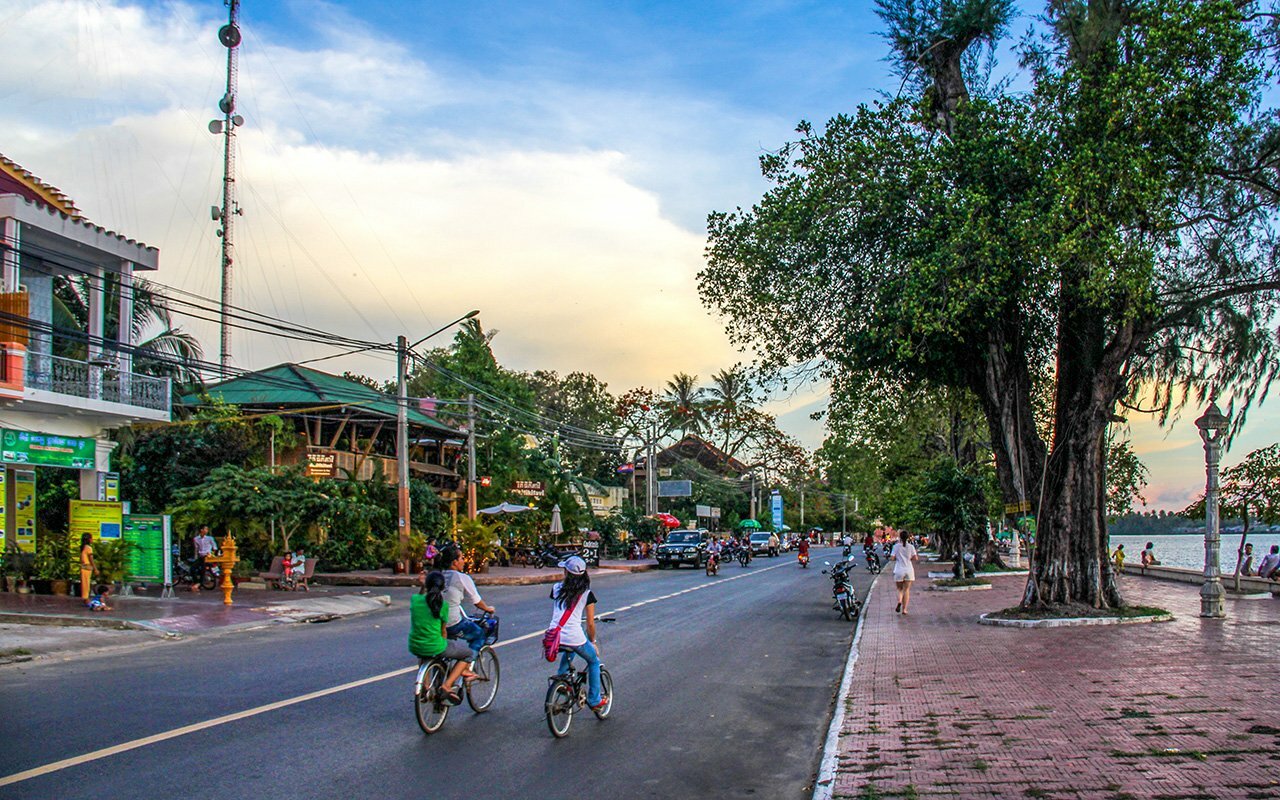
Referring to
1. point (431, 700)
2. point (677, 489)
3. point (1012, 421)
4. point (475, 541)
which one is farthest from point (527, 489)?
point (431, 700)

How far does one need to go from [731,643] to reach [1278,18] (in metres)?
12.3

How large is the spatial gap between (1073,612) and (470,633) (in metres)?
11.9

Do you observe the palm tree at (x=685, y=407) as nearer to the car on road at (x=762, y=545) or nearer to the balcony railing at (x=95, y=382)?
the car on road at (x=762, y=545)

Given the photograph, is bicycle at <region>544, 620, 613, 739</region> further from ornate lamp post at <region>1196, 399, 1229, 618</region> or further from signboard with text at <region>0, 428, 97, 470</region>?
signboard with text at <region>0, 428, 97, 470</region>

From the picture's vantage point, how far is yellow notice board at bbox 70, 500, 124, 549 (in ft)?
73.7

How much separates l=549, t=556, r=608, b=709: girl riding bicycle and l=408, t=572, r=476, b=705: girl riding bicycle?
3.07 feet

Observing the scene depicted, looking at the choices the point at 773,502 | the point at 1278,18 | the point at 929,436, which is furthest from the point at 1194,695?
the point at 773,502

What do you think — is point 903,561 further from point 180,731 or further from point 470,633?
point 180,731

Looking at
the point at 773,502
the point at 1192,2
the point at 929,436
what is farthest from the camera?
the point at 773,502

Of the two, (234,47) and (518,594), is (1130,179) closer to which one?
(518,594)

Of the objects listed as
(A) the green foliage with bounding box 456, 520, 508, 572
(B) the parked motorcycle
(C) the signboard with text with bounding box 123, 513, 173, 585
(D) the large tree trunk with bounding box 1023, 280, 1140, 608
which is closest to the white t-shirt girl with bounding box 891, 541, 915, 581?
(B) the parked motorcycle

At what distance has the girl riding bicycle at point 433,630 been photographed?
8.91 m

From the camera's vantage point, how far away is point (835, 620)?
2098cm

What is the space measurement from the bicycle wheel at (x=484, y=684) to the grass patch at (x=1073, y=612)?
10859mm
